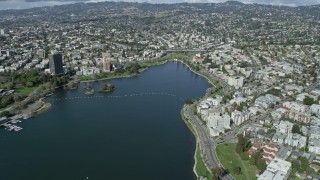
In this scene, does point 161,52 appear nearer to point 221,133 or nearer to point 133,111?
point 133,111

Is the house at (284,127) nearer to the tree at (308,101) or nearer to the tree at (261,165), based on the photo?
the tree at (261,165)

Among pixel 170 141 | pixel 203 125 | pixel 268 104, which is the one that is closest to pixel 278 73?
pixel 268 104

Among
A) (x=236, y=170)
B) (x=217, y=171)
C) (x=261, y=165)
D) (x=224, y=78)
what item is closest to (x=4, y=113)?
(x=217, y=171)

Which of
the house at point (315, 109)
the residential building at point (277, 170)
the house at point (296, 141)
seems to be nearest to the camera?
the residential building at point (277, 170)

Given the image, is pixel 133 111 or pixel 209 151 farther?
pixel 133 111

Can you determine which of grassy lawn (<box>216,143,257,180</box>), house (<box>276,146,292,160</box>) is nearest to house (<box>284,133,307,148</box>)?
house (<box>276,146,292,160</box>)

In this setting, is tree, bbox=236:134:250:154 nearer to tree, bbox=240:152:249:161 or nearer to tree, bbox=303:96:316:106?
tree, bbox=240:152:249:161

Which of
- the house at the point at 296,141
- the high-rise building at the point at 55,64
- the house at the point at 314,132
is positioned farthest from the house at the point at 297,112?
the high-rise building at the point at 55,64
